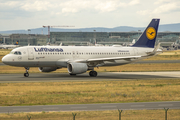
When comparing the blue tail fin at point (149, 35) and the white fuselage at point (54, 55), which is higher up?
the blue tail fin at point (149, 35)

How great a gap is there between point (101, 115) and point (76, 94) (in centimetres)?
1050

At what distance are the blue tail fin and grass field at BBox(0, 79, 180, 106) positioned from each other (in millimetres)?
24614

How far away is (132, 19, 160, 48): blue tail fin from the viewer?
61719mm

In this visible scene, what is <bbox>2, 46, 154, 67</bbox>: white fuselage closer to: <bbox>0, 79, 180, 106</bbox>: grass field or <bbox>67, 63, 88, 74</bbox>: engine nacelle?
<bbox>67, 63, 88, 74</bbox>: engine nacelle

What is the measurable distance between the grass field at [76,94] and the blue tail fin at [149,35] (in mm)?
24614

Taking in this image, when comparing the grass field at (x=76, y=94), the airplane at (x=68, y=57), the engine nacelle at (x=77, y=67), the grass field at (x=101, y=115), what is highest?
the airplane at (x=68, y=57)

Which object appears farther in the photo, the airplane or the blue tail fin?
the blue tail fin

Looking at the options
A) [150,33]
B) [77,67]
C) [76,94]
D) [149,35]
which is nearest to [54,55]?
[77,67]

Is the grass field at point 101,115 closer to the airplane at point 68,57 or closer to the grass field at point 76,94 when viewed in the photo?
the grass field at point 76,94

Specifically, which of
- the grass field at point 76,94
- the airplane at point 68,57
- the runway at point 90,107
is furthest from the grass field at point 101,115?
the airplane at point 68,57

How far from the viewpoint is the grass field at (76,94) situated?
29.3m

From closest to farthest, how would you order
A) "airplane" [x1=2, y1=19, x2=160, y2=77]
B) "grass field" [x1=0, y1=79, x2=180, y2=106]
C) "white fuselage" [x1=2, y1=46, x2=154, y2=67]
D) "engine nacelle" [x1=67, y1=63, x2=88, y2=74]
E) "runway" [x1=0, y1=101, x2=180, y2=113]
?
"runway" [x1=0, y1=101, x2=180, y2=113] < "grass field" [x1=0, y1=79, x2=180, y2=106] < "white fuselage" [x1=2, y1=46, x2=154, y2=67] < "airplane" [x1=2, y1=19, x2=160, y2=77] < "engine nacelle" [x1=67, y1=63, x2=88, y2=74]

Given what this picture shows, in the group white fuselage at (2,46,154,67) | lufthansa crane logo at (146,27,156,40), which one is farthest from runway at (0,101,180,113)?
lufthansa crane logo at (146,27,156,40)

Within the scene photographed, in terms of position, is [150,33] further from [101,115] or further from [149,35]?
[101,115]
